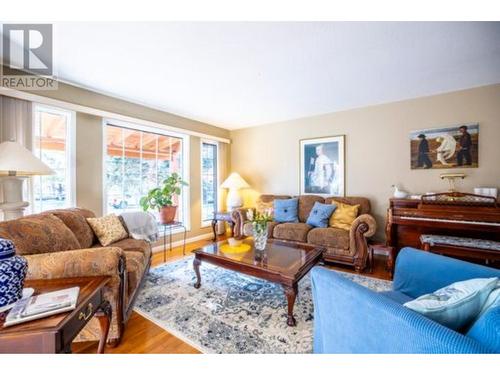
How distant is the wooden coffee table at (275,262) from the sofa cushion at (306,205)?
3.86 feet

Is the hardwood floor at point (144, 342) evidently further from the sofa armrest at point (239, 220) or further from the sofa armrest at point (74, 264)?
the sofa armrest at point (239, 220)

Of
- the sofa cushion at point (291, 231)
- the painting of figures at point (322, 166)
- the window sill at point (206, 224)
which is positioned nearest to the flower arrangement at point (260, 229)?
the sofa cushion at point (291, 231)

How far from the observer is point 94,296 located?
42.8 inches

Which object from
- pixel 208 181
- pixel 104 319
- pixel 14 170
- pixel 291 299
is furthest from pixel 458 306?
pixel 208 181

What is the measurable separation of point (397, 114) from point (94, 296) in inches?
158

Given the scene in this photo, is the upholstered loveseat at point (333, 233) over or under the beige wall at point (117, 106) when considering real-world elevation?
under

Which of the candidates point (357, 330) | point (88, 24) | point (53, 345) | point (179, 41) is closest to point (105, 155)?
point (88, 24)

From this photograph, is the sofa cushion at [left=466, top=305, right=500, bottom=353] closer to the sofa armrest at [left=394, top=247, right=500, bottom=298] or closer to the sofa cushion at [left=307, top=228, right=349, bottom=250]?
the sofa armrest at [left=394, top=247, right=500, bottom=298]

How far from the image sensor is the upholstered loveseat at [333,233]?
8.82ft

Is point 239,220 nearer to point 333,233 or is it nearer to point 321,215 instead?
point 321,215

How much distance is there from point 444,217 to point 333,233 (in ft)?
3.98

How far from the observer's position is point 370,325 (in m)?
0.84

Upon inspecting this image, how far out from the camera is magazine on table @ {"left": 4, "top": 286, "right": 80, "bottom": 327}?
0.84m

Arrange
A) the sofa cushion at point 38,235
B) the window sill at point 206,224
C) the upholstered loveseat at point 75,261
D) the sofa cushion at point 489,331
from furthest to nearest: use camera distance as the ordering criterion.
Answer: the window sill at point 206,224, the sofa cushion at point 38,235, the upholstered loveseat at point 75,261, the sofa cushion at point 489,331
